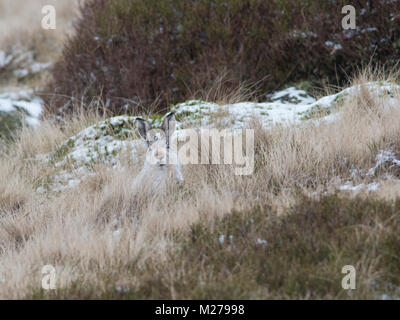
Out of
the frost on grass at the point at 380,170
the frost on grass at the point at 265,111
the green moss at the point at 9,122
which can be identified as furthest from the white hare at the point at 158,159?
the green moss at the point at 9,122

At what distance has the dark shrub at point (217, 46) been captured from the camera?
6742mm

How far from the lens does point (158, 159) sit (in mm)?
4461

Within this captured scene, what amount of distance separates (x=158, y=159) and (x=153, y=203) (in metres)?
0.40

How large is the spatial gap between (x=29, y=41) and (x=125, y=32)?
679cm

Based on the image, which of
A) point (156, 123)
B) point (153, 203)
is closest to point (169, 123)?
point (153, 203)

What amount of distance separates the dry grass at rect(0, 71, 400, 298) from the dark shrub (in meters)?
1.22

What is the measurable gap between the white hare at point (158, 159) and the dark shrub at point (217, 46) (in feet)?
7.85

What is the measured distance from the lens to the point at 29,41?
525 inches

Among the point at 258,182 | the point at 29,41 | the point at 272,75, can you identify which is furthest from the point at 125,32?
the point at 29,41

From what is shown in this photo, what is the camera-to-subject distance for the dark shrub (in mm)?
6742

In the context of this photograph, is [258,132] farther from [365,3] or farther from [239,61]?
[365,3]
